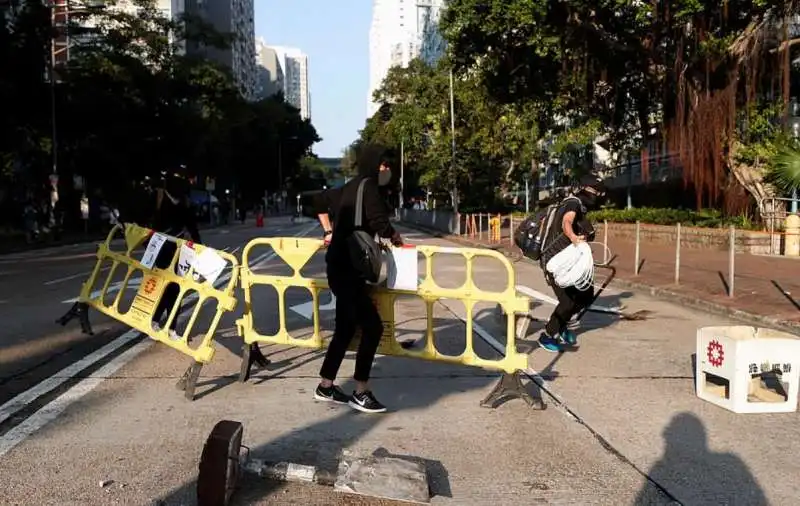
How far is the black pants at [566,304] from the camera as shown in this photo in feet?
25.5

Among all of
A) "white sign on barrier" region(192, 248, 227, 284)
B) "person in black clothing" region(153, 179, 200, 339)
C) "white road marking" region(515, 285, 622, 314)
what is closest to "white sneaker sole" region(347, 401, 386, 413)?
"white sign on barrier" region(192, 248, 227, 284)

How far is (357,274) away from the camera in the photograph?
5.36m

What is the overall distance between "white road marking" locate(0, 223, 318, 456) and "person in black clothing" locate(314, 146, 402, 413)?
1599 mm

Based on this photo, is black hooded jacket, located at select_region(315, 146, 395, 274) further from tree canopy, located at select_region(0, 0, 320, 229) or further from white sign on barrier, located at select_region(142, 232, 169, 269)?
tree canopy, located at select_region(0, 0, 320, 229)

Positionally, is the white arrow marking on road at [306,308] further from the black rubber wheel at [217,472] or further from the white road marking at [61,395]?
the black rubber wheel at [217,472]

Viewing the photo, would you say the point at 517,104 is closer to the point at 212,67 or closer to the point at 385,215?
the point at 385,215

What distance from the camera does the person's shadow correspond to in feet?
13.0

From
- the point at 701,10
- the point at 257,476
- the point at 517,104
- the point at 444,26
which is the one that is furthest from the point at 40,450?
the point at 517,104

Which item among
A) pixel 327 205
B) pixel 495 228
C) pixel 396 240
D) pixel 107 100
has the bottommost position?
pixel 495 228

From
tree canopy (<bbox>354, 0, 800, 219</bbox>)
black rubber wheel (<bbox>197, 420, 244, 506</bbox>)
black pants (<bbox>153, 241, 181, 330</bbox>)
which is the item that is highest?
tree canopy (<bbox>354, 0, 800, 219</bbox>)

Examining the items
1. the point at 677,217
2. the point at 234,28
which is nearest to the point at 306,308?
the point at 677,217

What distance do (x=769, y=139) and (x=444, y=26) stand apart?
9625 millimetres

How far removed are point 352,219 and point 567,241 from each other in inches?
126

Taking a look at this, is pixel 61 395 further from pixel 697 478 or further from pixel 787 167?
pixel 787 167
